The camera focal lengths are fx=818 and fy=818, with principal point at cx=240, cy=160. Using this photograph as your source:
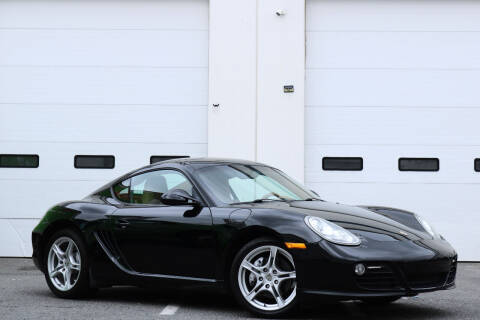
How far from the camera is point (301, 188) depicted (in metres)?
6.87

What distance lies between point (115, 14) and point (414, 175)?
4856 mm

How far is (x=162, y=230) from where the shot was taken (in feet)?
20.4

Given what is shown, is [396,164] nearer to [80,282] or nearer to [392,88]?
[392,88]

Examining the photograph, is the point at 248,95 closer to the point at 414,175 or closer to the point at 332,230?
the point at 414,175

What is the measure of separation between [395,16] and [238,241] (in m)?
6.82

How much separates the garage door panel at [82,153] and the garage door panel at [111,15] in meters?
1.73

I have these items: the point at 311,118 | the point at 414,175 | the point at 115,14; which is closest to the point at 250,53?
the point at 311,118

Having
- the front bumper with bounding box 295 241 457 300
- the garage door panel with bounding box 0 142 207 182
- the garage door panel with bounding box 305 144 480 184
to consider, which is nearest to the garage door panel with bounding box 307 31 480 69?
the garage door panel with bounding box 305 144 480 184

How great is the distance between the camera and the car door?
19.7 ft

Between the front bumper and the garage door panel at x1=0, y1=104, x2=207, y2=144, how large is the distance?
630 centimetres

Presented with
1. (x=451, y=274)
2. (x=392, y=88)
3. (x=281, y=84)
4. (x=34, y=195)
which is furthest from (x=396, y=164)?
(x=451, y=274)

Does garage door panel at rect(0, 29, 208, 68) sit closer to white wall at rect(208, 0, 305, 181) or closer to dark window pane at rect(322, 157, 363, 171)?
white wall at rect(208, 0, 305, 181)

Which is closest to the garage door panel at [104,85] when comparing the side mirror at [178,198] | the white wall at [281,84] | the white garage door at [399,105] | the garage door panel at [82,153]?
the garage door panel at [82,153]

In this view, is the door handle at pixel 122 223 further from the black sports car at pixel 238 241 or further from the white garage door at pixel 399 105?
the white garage door at pixel 399 105
